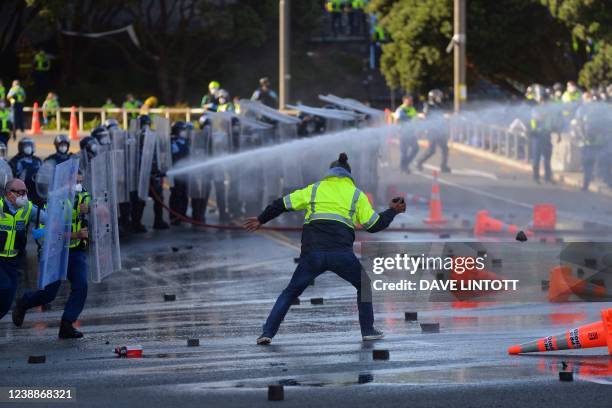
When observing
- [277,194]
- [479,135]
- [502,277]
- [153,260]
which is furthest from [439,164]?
[502,277]

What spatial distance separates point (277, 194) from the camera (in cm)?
2769

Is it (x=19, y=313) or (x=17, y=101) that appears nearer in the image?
(x=19, y=313)

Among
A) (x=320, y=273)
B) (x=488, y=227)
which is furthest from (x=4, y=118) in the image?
(x=320, y=273)

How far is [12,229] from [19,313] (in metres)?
1.02

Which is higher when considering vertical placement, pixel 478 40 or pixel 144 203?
pixel 478 40

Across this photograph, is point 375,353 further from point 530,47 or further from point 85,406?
point 530,47

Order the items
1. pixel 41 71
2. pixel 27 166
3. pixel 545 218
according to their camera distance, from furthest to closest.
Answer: pixel 41 71
pixel 545 218
pixel 27 166

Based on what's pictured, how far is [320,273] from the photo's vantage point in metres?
13.4

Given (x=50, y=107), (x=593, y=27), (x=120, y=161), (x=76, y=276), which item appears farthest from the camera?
(x=50, y=107)

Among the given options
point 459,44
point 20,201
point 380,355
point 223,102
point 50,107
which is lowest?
point 50,107

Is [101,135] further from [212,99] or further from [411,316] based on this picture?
[212,99]

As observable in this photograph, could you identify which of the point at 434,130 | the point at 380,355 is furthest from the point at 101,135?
the point at 434,130

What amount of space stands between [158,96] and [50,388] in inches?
1769

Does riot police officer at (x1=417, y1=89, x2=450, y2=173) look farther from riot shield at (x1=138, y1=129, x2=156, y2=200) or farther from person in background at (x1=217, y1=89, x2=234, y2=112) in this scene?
riot shield at (x1=138, y1=129, x2=156, y2=200)
